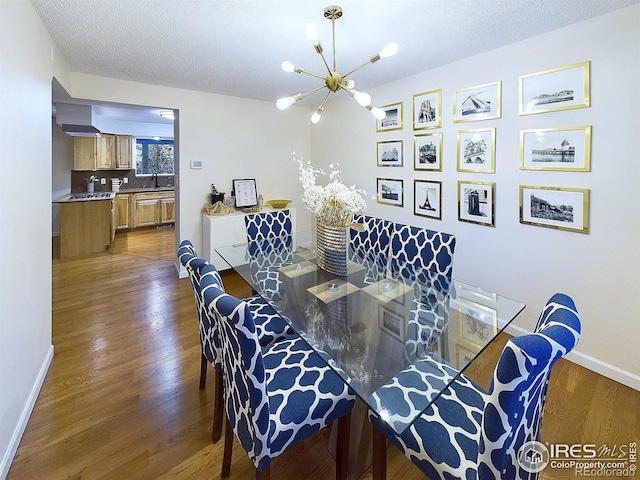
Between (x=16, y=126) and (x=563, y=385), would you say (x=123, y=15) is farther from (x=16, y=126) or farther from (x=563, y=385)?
(x=563, y=385)

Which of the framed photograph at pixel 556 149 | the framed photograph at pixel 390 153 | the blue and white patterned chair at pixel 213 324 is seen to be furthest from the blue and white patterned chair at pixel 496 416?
the framed photograph at pixel 390 153

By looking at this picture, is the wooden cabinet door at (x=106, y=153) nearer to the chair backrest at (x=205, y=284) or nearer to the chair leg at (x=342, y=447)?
the chair backrest at (x=205, y=284)

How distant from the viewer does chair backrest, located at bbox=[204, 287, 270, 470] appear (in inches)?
39.3

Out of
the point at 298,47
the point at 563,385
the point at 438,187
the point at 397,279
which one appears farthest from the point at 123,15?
the point at 563,385

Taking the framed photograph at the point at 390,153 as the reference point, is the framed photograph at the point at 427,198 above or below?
below

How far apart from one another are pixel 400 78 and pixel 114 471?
3.85 m

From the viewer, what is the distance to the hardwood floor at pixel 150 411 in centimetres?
152

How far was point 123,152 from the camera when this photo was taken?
6.63m

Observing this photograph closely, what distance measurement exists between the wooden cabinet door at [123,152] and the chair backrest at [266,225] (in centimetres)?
508

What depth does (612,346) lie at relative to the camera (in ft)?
7.07

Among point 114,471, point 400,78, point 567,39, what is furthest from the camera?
point 400,78

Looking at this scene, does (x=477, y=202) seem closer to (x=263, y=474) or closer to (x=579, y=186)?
(x=579, y=186)

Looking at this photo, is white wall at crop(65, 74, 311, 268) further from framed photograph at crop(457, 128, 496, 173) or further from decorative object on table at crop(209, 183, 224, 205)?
framed photograph at crop(457, 128, 496, 173)

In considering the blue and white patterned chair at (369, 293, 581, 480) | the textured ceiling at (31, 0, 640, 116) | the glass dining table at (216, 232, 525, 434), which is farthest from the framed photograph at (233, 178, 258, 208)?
the blue and white patterned chair at (369, 293, 581, 480)
